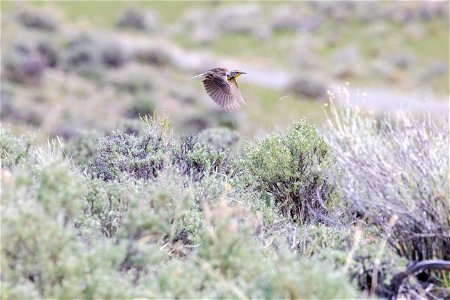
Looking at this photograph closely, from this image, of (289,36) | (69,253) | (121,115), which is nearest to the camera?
(69,253)

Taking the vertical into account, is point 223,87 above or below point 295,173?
above

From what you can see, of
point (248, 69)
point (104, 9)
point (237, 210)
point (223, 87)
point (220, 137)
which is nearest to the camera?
point (237, 210)

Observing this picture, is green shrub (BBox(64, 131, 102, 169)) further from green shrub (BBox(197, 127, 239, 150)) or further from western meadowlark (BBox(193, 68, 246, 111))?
western meadowlark (BBox(193, 68, 246, 111))

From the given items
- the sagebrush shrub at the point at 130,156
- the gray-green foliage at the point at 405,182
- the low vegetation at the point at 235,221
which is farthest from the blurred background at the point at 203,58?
the gray-green foliage at the point at 405,182

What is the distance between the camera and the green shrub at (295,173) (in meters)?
6.09

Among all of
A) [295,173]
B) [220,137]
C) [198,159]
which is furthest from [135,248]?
[220,137]

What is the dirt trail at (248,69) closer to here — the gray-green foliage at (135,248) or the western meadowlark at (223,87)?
the western meadowlark at (223,87)

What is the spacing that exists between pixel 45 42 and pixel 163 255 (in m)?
24.6

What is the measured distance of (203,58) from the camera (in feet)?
110

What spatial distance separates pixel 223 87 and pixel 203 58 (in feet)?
85.9

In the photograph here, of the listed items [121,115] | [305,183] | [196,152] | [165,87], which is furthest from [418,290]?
[165,87]

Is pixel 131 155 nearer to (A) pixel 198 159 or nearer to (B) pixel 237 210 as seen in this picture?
(A) pixel 198 159

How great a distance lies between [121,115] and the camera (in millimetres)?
23000

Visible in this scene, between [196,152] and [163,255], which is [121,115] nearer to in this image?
[196,152]
